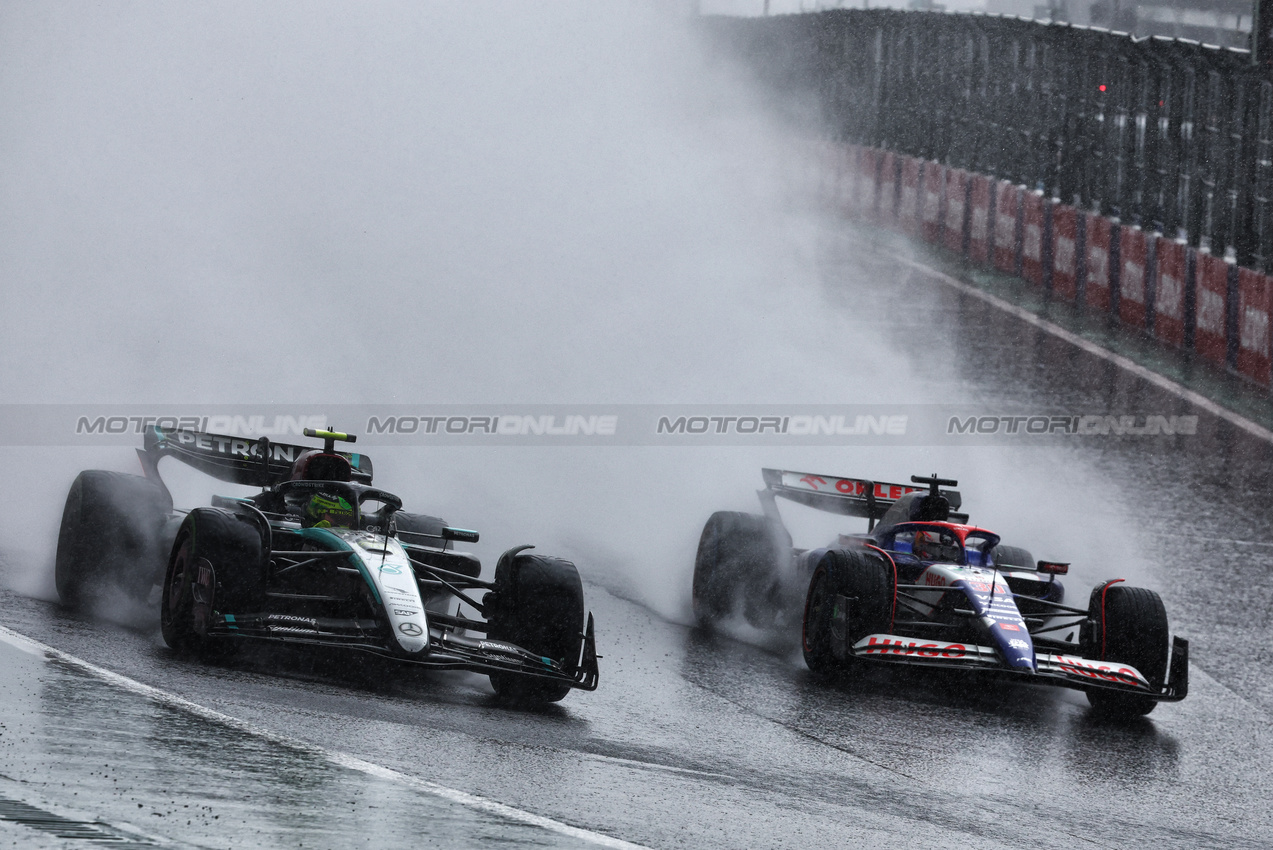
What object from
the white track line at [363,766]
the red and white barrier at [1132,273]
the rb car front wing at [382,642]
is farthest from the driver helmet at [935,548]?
the red and white barrier at [1132,273]

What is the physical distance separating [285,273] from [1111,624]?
10915mm

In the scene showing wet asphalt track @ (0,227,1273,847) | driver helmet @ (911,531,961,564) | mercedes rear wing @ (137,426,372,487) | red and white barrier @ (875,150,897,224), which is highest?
red and white barrier @ (875,150,897,224)

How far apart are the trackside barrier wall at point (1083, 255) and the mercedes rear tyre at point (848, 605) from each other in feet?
31.9

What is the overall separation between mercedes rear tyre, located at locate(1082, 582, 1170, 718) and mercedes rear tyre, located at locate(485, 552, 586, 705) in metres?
3.08

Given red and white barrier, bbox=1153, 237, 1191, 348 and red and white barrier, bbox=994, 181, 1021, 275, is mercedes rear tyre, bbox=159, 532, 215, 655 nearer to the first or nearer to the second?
red and white barrier, bbox=1153, 237, 1191, 348

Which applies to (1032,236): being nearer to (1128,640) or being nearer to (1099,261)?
(1099,261)

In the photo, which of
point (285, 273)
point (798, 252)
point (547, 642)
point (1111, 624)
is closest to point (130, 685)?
point (547, 642)

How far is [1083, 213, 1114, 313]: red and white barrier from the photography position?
21.7 metres

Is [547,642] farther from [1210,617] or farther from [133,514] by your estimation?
[1210,617]

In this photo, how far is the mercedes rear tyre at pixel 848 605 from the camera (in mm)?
9750

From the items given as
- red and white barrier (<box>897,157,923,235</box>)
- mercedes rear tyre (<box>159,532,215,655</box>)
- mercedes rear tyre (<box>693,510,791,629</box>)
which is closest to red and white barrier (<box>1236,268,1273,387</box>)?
mercedes rear tyre (<box>693,510,791,629</box>)

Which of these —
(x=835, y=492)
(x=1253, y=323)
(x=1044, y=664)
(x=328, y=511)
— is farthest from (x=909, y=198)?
(x=328, y=511)

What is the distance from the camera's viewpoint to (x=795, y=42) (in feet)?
132

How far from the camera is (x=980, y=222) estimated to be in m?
25.6
